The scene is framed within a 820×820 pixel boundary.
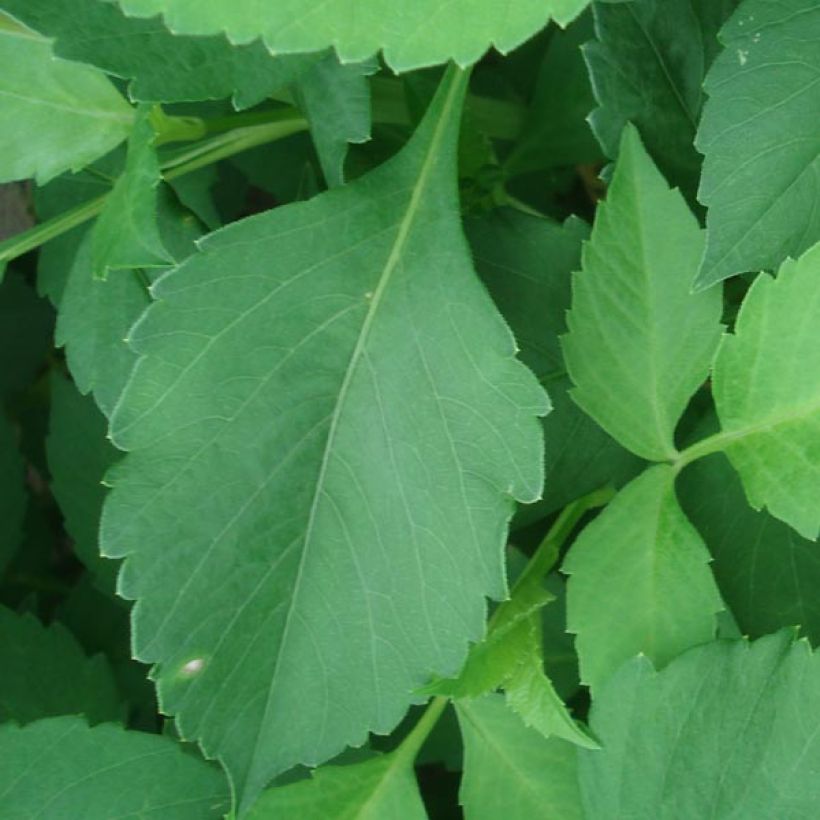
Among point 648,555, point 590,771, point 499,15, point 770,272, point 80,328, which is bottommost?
point 590,771

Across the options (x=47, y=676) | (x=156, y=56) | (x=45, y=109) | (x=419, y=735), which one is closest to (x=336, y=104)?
(x=156, y=56)

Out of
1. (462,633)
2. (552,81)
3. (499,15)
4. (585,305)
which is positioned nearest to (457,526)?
(462,633)

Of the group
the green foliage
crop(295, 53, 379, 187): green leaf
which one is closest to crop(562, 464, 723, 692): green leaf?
the green foliage

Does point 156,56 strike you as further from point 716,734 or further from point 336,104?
point 716,734

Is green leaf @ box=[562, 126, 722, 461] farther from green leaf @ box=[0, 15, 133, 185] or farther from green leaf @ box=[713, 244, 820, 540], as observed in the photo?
green leaf @ box=[0, 15, 133, 185]

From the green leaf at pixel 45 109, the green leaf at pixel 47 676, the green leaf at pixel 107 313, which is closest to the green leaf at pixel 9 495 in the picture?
the green leaf at pixel 47 676

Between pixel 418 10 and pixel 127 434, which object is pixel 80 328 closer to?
pixel 127 434
